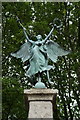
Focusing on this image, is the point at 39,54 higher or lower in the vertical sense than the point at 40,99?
higher

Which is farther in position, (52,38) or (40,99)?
(52,38)

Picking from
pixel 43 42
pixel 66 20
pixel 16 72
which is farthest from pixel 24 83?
pixel 43 42

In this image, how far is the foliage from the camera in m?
13.0

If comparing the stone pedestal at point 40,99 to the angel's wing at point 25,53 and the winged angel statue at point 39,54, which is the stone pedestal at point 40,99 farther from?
the angel's wing at point 25,53

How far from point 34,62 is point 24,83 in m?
6.39

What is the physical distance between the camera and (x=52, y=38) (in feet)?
46.0

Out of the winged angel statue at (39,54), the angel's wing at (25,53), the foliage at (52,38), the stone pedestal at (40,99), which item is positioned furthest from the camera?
the foliage at (52,38)

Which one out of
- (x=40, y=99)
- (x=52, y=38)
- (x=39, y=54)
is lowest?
(x=40, y=99)

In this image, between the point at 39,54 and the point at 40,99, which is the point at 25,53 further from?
the point at 40,99

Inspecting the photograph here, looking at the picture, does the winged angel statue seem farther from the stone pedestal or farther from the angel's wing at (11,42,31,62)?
the stone pedestal

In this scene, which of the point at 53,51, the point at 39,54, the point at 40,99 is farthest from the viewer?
the point at 53,51

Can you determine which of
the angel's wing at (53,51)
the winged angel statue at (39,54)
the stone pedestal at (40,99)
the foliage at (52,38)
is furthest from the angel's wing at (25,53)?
the foliage at (52,38)

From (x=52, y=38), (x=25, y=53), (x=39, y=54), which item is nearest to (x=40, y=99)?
(x=39, y=54)

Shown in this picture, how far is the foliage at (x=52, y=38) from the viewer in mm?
12998
